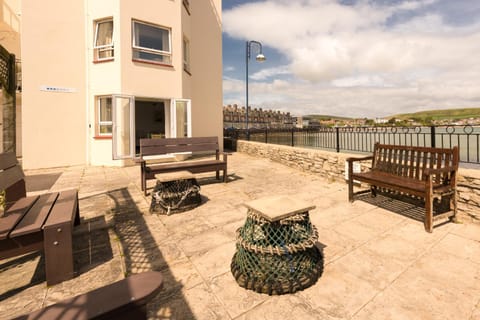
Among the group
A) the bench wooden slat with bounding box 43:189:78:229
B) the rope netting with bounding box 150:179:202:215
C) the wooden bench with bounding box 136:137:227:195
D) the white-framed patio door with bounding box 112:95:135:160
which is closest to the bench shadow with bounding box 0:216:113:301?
the bench wooden slat with bounding box 43:189:78:229

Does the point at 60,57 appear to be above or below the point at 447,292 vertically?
above

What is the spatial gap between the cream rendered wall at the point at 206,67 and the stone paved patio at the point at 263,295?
813cm

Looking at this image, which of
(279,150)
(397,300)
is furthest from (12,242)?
(279,150)

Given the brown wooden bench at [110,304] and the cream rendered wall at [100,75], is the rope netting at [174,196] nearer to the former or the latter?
the brown wooden bench at [110,304]

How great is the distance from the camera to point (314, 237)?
7.16ft

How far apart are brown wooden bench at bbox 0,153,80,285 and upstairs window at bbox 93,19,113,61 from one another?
768 cm

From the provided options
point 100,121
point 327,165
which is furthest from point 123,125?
point 327,165

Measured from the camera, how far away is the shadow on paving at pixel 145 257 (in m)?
1.85

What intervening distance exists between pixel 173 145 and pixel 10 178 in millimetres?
3319

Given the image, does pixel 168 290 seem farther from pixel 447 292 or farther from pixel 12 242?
pixel 447 292

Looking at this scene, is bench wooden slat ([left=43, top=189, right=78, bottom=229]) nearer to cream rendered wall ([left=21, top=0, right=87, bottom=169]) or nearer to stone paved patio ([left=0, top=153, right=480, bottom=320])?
stone paved patio ([left=0, top=153, right=480, bottom=320])

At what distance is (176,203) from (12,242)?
216 cm

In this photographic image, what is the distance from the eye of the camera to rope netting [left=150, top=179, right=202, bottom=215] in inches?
154

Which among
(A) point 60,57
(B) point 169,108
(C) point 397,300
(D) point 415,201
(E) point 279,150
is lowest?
(C) point 397,300
